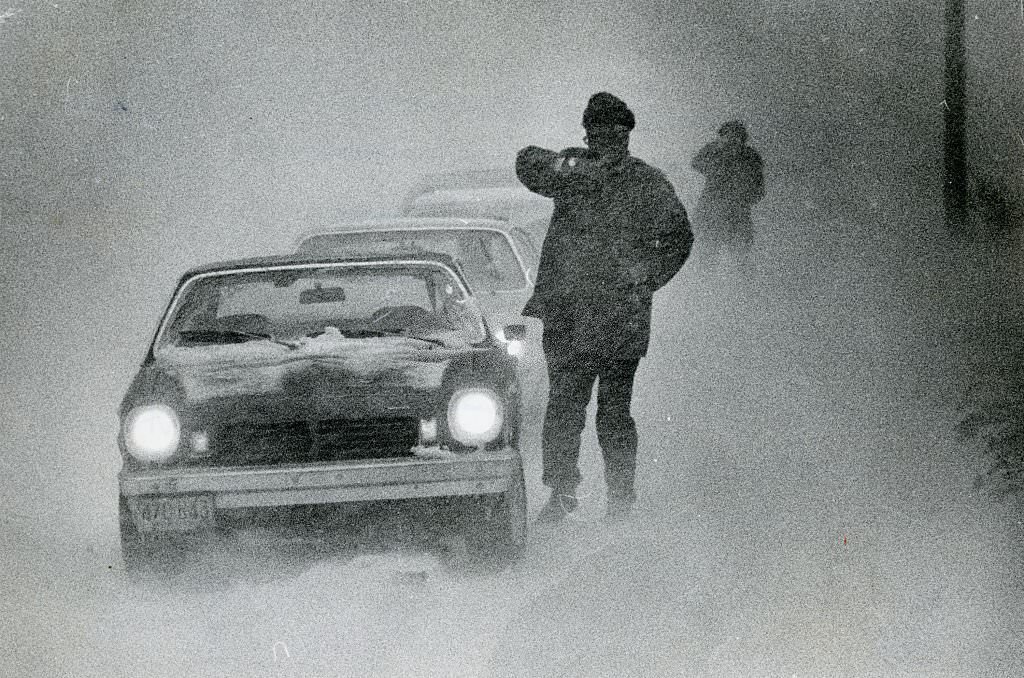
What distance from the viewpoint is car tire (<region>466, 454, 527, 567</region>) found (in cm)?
390

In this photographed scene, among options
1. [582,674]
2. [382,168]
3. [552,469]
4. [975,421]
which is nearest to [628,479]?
[552,469]

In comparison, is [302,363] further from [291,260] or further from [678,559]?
[678,559]

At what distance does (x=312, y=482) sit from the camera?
379 cm

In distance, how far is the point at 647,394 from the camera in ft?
17.2

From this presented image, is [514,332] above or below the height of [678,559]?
above

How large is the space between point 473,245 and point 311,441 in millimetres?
2418

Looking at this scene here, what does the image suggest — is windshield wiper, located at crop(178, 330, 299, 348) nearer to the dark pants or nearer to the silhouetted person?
the silhouetted person

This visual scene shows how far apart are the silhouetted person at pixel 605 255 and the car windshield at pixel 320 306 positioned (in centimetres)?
33

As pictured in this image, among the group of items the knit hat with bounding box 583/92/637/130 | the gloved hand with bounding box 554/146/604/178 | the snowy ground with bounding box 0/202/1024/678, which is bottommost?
the snowy ground with bounding box 0/202/1024/678

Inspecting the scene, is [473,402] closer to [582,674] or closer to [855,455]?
[582,674]

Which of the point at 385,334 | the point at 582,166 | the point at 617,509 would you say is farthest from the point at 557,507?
the point at 582,166

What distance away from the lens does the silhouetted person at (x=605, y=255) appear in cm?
457

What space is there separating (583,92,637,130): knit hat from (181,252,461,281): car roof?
0.74 m

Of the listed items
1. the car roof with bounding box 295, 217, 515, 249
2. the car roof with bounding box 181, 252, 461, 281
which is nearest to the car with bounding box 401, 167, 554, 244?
the car roof with bounding box 295, 217, 515, 249
